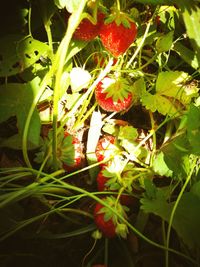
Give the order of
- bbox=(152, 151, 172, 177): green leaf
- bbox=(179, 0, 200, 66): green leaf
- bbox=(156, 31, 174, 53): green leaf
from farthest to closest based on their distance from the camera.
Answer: bbox=(156, 31, 174, 53): green leaf, bbox=(152, 151, 172, 177): green leaf, bbox=(179, 0, 200, 66): green leaf

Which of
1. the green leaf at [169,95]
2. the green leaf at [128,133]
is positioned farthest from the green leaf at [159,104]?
the green leaf at [128,133]

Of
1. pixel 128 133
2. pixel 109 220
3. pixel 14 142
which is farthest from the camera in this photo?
pixel 128 133

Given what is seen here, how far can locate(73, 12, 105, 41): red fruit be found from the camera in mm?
A: 958

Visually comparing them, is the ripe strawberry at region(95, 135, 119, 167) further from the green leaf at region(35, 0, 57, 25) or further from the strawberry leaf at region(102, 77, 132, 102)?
the green leaf at region(35, 0, 57, 25)

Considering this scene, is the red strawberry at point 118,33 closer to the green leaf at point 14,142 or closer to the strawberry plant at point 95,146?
the strawberry plant at point 95,146

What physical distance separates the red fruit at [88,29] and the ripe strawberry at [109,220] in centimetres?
53

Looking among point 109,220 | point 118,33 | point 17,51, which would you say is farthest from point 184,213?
point 17,51

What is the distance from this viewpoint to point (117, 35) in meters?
0.96

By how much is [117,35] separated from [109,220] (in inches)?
22.6

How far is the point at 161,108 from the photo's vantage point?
45.3 inches

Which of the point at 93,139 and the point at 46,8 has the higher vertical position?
the point at 46,8

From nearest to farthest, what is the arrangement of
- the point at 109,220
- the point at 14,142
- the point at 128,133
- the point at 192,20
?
the point at 192,20 → the point at 109,220 → the point at 14,142 → the point at 128,133

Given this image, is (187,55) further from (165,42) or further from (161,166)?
(161,166)

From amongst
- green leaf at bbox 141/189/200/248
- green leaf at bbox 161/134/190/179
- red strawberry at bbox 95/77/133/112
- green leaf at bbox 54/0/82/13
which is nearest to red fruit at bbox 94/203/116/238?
green leaf at bbox 141/189/200/248
